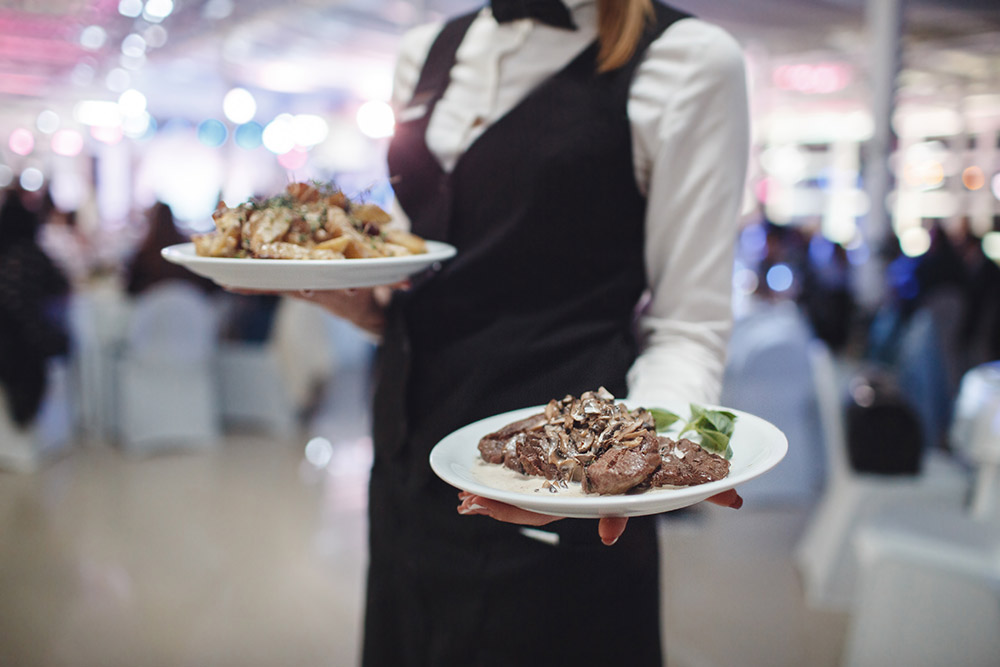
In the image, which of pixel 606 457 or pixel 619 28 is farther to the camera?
pixel 619 28

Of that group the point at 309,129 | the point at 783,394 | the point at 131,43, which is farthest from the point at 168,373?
the point at 309,129

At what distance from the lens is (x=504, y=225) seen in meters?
1.03

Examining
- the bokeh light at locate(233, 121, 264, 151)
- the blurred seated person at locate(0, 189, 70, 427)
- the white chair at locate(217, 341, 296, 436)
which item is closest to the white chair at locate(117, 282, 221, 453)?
the white chair at locate(217, 341, 296, 436)

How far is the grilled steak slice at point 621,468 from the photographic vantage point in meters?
0.64

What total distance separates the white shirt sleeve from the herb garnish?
121 mm

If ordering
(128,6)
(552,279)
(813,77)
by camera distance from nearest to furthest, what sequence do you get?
(552,279), (128,6), (813,77)

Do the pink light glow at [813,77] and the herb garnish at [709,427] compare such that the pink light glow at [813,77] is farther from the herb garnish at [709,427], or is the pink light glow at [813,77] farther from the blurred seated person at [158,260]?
the herb garnish at [709,427]

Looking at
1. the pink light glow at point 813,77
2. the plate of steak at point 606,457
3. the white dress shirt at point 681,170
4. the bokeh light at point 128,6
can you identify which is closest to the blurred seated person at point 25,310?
Answer: the bokeh light at point 128,6

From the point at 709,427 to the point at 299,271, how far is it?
48 centimetres

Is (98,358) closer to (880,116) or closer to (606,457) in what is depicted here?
(606,457)

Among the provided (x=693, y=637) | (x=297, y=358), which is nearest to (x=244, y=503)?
(x=297, y=358)

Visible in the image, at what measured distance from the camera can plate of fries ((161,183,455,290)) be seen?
2.71 feet

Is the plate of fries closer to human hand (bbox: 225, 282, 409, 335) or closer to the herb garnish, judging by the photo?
human hand (bbox: 225, 282, 409, 335)

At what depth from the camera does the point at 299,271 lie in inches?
32.1
